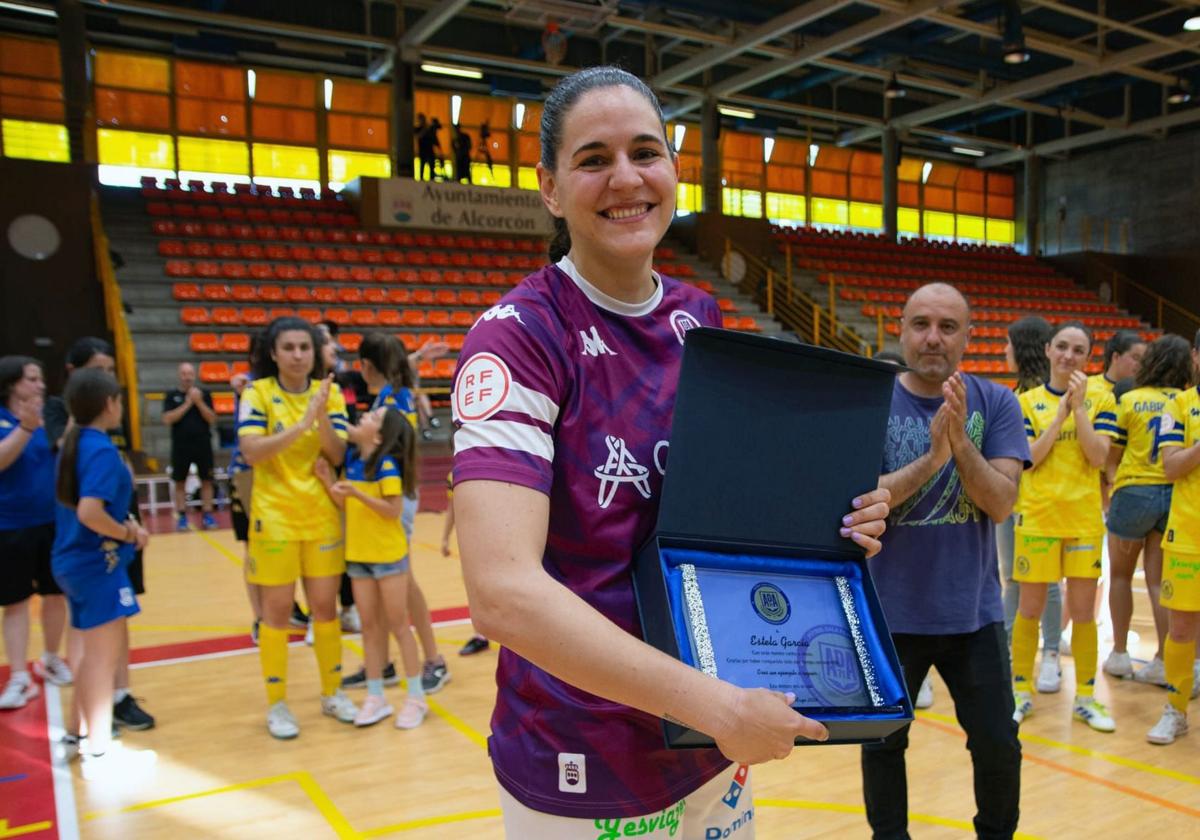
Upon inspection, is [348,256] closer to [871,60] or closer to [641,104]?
[871,60]

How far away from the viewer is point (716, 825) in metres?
1.43

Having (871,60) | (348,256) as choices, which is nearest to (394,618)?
(348,256)

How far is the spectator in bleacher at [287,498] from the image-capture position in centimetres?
413

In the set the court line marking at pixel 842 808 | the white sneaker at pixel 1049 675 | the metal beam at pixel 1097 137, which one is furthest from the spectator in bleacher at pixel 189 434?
Result: the metal beam at pixel 1097 137

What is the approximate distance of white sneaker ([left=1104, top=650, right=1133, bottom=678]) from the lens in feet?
16.1

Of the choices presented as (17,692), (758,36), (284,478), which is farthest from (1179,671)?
(758,36)

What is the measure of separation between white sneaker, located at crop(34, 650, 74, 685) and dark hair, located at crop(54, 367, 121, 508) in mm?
1643

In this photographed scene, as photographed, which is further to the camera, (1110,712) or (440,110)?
(440,110)

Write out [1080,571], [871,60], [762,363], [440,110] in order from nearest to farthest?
[762,363] → [1080,571] → [871,60] → [440,110]

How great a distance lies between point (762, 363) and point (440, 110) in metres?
20.6

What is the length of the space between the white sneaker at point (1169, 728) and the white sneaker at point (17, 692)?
5.48 meters

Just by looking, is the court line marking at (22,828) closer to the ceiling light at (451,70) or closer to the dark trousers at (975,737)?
the dark trousers at (975,737)

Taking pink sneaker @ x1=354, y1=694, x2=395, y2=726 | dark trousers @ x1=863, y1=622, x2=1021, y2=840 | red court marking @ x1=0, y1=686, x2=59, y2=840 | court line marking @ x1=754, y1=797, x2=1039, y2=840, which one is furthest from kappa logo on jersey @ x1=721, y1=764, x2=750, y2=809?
pink sneaker @ x1=354, y1=694, x2=395, y2=726

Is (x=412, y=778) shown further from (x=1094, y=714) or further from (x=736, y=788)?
(x=1094, y=714)
